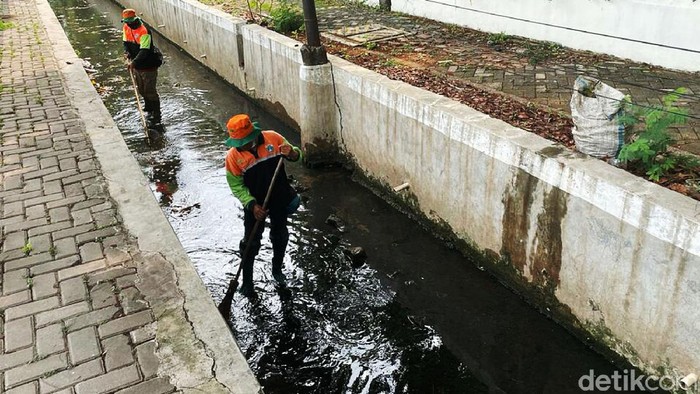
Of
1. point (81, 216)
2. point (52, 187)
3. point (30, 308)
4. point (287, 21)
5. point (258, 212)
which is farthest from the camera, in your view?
point (287, 21)

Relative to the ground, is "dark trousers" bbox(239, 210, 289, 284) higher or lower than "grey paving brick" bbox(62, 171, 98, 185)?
lower

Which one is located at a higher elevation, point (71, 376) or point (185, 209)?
point (71, 376)

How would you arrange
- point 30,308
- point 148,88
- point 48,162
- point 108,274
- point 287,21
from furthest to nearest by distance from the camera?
point 287,21, point 148,88, point 48,162, point 108,274, point 30,308

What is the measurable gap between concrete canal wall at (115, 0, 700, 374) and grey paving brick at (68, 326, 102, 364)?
416cm

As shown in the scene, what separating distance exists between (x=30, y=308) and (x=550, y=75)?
7.54 metres

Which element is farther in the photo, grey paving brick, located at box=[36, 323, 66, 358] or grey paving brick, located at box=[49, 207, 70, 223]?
grey paving brick, located at box=[49, 207, 70, 223]

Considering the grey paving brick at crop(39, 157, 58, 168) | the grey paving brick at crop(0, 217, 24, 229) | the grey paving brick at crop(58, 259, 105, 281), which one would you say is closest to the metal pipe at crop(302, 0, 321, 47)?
the grey paving brick at crop(39, 157, 58, 168)

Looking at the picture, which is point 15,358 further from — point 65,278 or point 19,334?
point 65,278

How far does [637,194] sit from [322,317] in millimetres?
3309

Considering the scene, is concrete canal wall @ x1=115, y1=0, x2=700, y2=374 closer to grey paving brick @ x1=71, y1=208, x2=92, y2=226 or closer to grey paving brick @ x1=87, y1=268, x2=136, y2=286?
grey paving brick @ x1=87, y1=268, x2=136, y2=286

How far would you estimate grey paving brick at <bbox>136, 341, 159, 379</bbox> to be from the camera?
3.90 meters

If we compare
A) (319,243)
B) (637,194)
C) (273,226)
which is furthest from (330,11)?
(637,194)

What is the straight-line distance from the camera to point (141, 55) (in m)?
10.8

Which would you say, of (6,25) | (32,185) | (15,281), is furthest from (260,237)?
(6,25)
